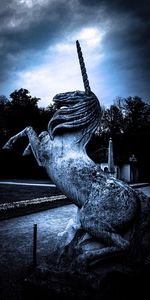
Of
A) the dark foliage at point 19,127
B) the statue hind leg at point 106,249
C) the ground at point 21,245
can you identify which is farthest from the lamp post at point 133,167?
the statue hind leg at point 106,249

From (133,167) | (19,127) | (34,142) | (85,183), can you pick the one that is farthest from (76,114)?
(133,167)

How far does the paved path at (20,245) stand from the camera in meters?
3.85

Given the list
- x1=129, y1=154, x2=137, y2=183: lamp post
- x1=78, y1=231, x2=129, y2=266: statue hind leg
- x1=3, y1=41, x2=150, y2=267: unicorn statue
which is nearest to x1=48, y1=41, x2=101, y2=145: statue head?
x1=3, y1=41, x2=150, y2=267: unicorn statue

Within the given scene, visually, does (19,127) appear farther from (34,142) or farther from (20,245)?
(34,142)

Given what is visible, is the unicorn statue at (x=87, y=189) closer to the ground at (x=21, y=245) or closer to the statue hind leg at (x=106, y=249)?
the statue hind leg at (x=106, y=249)

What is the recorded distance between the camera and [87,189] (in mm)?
3211

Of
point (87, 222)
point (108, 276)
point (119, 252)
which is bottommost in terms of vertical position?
point (108, 276)

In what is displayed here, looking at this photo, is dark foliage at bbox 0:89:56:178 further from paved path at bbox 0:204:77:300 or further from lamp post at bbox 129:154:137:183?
paved path at bbox 0:204:77:300

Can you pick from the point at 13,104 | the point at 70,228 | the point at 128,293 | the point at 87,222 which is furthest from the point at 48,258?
the point at 13,104

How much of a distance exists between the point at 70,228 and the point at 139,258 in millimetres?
947

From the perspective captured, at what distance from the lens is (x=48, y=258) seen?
3398 millimetres

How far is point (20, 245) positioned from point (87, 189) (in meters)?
3.47

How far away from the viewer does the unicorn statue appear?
10.0ft

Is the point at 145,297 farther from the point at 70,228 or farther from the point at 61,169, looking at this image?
the point at 61,169
